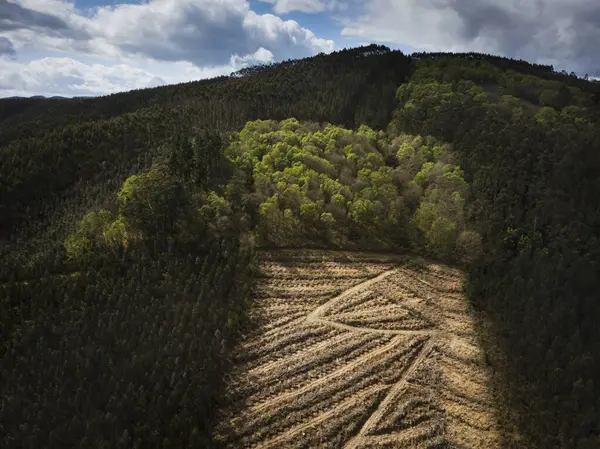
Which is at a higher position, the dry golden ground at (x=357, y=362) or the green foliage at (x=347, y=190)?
the green foliage at (x=347, y=190)

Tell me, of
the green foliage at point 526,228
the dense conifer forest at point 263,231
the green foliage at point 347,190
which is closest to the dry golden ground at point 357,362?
the dense conifer forest at point 263,231

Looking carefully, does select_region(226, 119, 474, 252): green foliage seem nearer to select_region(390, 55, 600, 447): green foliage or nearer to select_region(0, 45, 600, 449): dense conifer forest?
select_region(0, 45, 600, 449): dense conifer forest

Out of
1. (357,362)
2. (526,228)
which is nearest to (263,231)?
(357,362)

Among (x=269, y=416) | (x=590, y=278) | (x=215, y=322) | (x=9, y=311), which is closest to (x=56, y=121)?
(x=9, y=311)

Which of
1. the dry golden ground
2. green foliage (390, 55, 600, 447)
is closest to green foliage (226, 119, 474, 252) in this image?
green foliage (390, 55, 600, 447)

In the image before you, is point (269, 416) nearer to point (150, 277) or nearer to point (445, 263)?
point (150, 277)

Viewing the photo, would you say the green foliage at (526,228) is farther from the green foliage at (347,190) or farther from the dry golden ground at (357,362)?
the dry golden ground at (357,362)
